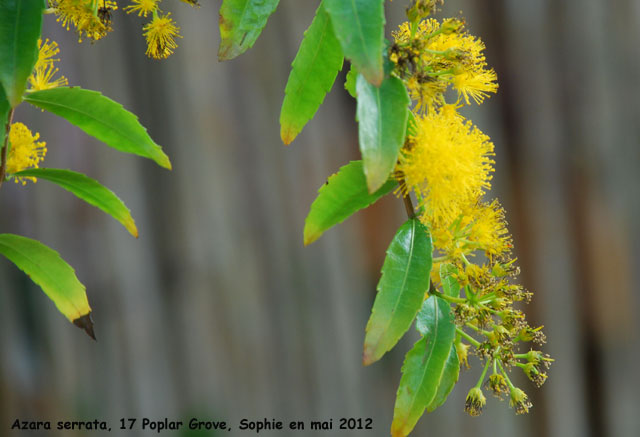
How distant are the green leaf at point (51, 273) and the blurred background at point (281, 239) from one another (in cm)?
102

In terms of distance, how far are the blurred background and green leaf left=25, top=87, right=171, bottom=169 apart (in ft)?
3.44

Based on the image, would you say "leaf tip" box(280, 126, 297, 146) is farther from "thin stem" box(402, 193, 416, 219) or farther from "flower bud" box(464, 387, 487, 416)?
"flower bud" box(464, 387, 487, 416)

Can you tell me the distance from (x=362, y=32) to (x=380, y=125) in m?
0.07

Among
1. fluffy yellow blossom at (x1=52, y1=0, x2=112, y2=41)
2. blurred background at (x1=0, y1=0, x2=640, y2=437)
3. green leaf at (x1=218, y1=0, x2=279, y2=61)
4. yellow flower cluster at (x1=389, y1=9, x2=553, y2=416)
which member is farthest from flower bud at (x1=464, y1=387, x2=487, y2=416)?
blurred background at (x1=0, y1=0, x2=640, y2=437)

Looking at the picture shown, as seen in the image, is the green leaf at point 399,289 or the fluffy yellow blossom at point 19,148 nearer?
the green leaf at point 399,289

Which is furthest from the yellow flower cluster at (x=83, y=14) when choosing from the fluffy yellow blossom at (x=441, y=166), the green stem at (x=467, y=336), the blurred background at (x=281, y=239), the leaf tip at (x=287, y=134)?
the blurred background at (x=281, y=239)

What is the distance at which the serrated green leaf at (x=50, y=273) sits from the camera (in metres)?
0.67

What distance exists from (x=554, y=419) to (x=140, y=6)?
5.05 feet

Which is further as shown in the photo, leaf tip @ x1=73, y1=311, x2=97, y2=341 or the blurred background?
the blurred background

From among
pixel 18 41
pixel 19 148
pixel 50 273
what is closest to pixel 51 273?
pixel 50 273

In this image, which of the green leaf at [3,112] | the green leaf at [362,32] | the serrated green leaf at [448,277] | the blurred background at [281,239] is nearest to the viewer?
the green leaf at [362,32]

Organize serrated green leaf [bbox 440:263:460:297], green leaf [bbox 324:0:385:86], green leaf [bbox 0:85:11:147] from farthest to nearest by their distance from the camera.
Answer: serrated green leaf [bbox 440:263:460:297]
green leaf [bbox 0:85:11:147]
green leaf [bbox 324:0:385:86]

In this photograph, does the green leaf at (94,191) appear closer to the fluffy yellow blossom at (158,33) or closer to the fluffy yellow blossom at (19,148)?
the fluffy yellow blossom at (19,148)

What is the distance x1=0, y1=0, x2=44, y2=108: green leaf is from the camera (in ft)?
1.71
